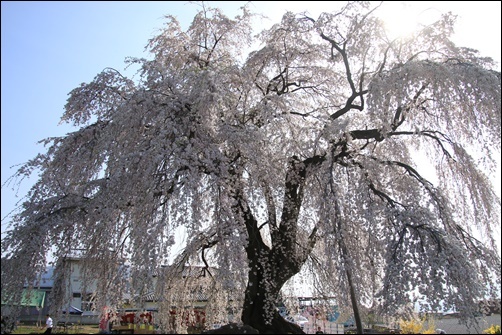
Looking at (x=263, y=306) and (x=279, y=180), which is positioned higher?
(x=279, y=180)

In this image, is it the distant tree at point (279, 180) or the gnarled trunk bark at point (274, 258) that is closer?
the distant tree at point (279, 180)

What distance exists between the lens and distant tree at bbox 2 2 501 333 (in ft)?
27.2

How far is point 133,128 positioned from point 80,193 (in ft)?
6.55

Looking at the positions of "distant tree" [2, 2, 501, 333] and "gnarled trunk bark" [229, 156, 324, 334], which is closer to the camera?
"distant tree" [2, 2, 501, 333]

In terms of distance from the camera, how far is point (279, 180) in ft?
33.4

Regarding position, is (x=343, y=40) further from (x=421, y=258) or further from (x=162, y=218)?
(x=162, y=218)

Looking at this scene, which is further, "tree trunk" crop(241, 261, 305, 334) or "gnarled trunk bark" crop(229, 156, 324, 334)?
"gnarled trunk bark" crop(229, 156, 324, 334)

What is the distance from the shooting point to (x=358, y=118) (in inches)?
479

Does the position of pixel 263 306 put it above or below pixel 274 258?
below

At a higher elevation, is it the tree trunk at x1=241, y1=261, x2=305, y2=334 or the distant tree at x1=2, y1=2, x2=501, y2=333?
the distant tree at x1=2, y1=2, x2=501, y2=333

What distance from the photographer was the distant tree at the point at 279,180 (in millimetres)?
8297

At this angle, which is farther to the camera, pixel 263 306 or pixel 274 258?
pixel 274 258

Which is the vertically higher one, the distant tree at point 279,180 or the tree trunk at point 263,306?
the distant tree at point 279,180

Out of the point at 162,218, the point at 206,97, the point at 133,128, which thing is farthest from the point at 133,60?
the point at 162,218
